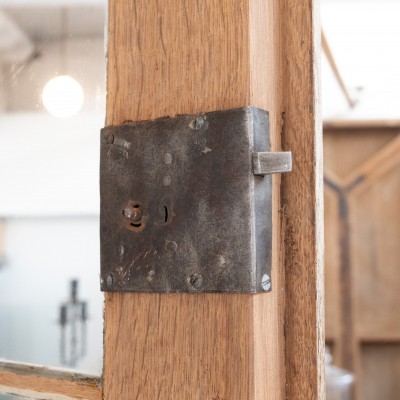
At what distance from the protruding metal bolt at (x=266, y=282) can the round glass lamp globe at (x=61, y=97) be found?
0.67 ft

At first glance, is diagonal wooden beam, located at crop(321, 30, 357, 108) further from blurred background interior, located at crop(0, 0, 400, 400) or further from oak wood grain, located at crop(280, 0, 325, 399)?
oak wood grain, located at crop(280, 0, 325, 399)

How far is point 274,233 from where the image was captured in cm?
34

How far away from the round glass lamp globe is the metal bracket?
96mm

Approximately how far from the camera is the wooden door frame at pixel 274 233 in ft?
1.07

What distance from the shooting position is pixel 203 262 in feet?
1.07

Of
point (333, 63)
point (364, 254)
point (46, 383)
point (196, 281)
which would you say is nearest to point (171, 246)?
point (196, 281)

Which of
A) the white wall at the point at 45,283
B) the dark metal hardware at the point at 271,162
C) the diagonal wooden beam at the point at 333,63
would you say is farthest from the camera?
the diagonal wooden beam at the point at 333,63

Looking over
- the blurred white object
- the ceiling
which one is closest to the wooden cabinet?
the ceiling

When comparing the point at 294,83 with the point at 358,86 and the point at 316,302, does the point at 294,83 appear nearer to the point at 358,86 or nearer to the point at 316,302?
the point at 316,302

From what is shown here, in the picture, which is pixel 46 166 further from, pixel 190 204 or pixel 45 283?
pixel 190 204

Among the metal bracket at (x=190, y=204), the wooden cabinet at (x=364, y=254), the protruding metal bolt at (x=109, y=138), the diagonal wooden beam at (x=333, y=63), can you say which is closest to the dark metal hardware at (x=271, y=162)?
the metal bracket at (x=190, y=204)

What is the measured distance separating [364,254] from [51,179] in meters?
2.70

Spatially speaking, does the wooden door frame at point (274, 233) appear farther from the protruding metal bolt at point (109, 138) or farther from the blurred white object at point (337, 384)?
the blurred white object at point (337, 384)

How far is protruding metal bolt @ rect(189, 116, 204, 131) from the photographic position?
336mm
